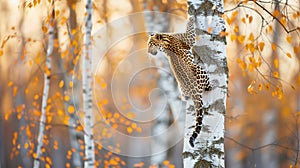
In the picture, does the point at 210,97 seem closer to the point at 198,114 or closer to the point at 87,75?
the point at 198,114

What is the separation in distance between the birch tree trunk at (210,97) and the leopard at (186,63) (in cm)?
3

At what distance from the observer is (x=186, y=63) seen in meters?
1.81

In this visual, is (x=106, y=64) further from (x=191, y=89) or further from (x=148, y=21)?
(x=191, y=89)

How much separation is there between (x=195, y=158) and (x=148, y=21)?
165cm

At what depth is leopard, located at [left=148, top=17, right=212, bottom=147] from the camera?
178 centimetres

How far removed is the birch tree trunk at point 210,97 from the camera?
1887 mm

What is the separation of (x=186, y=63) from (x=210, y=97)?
0.60 feet

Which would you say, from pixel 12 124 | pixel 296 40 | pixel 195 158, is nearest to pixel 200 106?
pixel 195 158

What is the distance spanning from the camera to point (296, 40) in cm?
557

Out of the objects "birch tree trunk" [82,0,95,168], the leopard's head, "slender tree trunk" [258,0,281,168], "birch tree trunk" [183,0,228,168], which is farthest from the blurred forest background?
the leopard's head

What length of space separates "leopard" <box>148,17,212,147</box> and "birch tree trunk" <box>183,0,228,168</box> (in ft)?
0.11

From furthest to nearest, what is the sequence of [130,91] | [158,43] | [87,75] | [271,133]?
1. [130,91]
2. [271,133]
3. [87,75]
4. [158,43]

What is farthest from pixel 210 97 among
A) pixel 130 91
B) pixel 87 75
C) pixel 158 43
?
pixel 130 91

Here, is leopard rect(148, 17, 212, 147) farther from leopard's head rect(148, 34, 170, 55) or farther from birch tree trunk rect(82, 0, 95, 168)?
birch tree trunk rect(82, 0, 95, 168)
